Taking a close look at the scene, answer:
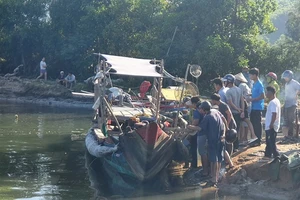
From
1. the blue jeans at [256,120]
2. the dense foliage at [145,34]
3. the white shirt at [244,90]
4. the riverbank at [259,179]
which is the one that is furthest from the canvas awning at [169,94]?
the dense foliage at [145,34]

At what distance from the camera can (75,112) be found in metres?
31.2

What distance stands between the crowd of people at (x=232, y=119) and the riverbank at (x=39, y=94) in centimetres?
2016

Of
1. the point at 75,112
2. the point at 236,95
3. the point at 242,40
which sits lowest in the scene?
the point at 75,112

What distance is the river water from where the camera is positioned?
12.7 m

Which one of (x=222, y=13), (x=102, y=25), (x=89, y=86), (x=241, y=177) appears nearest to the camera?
(x=241, y=177)

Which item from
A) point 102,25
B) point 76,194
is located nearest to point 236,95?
point 76,194

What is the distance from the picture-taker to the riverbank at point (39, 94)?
34.8 meters

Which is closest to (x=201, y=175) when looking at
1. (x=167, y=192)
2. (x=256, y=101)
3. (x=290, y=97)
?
(x=167, y=192)

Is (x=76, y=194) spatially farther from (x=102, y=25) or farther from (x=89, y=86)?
(x=102, y=25)

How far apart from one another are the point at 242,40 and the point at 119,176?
63.2 feet

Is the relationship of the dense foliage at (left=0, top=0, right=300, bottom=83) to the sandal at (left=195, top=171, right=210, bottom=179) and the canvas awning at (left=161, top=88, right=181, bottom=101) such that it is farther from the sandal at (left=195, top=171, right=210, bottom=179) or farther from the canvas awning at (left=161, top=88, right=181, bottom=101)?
the sandal at (left=195, top=171, right=210, bottom=179)

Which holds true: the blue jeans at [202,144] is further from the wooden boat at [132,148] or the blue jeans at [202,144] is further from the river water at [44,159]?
the river water at [44,159]

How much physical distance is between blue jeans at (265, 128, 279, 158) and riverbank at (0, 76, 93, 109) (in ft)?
71.9

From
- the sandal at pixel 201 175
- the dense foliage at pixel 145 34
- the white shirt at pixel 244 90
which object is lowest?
the sandal at pixel 201 175
